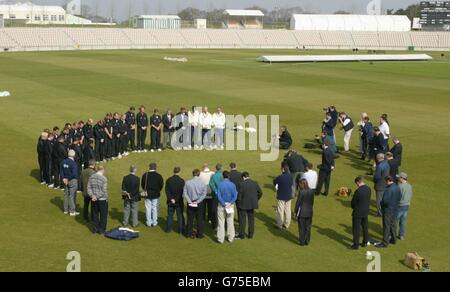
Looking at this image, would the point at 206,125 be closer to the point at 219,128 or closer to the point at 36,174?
the point at 219,128

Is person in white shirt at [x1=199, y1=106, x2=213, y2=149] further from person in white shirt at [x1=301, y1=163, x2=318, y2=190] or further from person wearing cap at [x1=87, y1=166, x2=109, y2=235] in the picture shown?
person wearing cap at [x1=87, y1=166, x2=109, y2=235]

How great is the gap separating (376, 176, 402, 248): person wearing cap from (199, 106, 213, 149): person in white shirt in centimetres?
985

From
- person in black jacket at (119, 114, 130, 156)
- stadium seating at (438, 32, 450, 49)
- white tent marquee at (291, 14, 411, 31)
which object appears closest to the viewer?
person in black jacket at (119, 114, 130, 156)

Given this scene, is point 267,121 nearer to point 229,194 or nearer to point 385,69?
point 229,194

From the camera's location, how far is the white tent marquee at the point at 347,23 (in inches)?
4503

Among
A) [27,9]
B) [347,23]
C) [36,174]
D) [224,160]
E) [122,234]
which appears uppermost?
[27,9]

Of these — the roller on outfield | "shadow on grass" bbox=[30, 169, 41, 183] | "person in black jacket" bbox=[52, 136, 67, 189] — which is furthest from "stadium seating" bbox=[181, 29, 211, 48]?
"person in black jacket" bbox=[52, 136, 67, 189]

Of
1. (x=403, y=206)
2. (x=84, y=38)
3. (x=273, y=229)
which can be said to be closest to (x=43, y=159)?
(x=273, y=229)

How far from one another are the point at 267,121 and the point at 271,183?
1069 cm

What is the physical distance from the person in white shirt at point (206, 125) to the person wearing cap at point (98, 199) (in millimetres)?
8872

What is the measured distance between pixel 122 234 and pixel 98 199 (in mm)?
1024

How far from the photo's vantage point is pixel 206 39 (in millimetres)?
100312

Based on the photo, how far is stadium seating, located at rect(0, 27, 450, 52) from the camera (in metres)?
86.3

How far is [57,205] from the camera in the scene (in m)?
15.6
